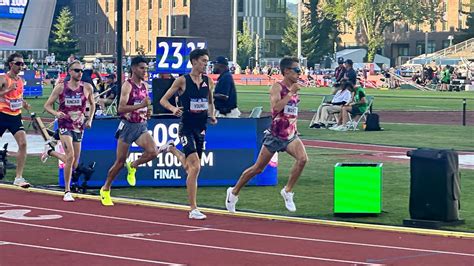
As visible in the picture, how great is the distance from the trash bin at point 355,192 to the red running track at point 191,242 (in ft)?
3.14

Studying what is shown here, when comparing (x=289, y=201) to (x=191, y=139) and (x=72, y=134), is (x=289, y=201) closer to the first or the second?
(x=191, y=139)

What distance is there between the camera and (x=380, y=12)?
12438cm

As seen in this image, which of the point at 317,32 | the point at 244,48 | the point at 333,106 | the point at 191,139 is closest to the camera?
the point at 191,139

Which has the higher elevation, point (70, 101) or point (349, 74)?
point (349, 74)

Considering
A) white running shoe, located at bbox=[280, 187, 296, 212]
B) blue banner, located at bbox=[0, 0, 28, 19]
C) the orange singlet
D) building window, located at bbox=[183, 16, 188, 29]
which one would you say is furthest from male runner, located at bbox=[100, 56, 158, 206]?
building window, located at bbox=[183, 16, 188, 29]

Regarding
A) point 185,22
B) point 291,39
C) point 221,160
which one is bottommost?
Result: point 221,160

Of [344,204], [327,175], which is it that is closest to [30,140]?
[327,175]

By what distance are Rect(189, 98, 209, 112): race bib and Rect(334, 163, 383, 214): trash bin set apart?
1789 mm

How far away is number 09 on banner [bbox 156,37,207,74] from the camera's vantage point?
773 inches

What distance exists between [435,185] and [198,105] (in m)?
3.00

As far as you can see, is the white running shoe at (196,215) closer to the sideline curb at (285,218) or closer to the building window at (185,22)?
the sideline curb at (285,218)

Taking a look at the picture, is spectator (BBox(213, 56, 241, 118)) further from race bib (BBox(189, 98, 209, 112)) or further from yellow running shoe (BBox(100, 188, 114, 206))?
race bib (BBox(189, 98, 209, 112))

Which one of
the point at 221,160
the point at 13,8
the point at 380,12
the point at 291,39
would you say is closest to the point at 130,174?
the point at 221,160

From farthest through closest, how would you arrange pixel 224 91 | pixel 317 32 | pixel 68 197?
pixel 317 32
pixel 224 91
pixel 68 197
